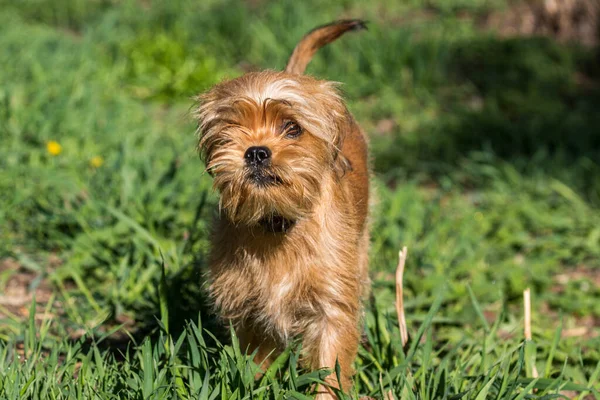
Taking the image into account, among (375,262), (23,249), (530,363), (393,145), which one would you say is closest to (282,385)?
(530,363)

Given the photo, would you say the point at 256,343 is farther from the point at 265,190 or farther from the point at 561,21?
the point at 561,21

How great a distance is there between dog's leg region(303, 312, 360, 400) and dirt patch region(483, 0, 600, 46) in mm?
6240

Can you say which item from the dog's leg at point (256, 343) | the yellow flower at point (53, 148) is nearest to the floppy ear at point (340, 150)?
the dog's leg at point (256, 343)

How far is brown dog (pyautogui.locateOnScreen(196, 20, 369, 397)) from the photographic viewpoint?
3.29m

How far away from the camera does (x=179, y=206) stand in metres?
5.39

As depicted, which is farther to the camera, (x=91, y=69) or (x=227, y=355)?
(x=91, y=69)

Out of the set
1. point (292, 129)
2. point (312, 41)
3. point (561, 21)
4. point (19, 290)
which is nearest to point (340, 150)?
point (292, 129)

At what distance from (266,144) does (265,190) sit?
0.57ft

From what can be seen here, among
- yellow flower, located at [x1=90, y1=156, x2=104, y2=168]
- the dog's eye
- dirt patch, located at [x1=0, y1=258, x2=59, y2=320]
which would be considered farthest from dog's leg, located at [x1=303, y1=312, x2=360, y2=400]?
yellow flower, located at [x1=90, y1=156, x2=104, y2=168]

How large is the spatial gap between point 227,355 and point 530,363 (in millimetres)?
1417

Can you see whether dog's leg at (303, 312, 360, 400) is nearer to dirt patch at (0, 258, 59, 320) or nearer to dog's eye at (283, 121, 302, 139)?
dog's eye at (283, 121, 302, 139)

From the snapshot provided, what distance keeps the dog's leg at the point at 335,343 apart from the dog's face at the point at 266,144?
511 millimetres

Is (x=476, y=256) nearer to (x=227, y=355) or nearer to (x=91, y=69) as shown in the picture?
(x=227, y=355)

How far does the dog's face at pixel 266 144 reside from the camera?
3.25 metres
